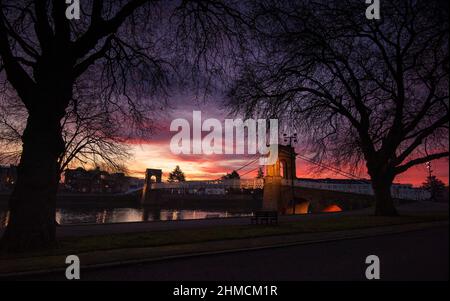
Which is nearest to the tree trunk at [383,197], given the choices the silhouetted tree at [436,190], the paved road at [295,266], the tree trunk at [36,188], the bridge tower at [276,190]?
the silhouetted tree at [436,190]

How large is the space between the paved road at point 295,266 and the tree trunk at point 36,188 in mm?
3151

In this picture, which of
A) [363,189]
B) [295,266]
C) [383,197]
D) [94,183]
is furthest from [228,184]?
[295,266]

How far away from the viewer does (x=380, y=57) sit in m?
Result: 21.9

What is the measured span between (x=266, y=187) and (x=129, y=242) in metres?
46.2

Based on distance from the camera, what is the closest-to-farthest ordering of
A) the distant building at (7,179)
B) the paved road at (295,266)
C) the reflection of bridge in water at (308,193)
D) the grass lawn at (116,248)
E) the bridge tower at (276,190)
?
the paved road at (295,266) → the grass lawn at (116,248) → the reflection of bridge in water at (308,193) → the bridge tower at (276,190) → the distant building at (7,179)

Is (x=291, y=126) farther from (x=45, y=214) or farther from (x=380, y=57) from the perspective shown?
(x=45, y=214)

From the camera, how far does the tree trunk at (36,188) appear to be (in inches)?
387

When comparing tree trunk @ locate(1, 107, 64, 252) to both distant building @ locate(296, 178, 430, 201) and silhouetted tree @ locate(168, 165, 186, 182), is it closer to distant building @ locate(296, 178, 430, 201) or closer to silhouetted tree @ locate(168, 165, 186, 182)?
distant building @ locate(296, 178, 430, 201)

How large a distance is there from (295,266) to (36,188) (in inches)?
293

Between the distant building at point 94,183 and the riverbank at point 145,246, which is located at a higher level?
the distant building at point 94,183

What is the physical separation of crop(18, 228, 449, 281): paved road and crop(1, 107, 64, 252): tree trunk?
3151mm

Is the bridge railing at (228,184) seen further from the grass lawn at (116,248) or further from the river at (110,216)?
the grass lawn at (116,248)

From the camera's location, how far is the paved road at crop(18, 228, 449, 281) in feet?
23.5

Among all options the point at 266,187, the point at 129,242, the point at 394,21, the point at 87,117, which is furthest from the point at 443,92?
the point at 266,187
